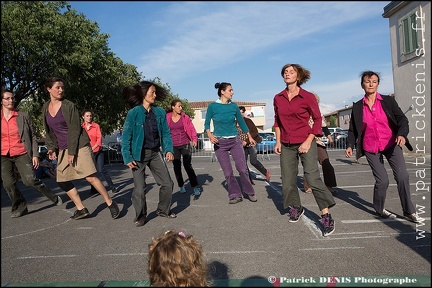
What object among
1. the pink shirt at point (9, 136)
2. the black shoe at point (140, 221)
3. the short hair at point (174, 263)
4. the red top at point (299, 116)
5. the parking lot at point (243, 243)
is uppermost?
the red top at point (299, 116)

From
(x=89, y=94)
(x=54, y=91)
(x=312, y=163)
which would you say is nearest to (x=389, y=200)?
(x=312, y=163)

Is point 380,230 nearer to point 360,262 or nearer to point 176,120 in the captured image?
point 360,262

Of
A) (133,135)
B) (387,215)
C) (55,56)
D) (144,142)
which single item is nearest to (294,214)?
(387,215)

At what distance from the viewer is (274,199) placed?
20.9 feet

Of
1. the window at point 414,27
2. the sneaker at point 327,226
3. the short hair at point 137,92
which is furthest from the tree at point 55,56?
the window at point 414,27

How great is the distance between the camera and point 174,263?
5.66 ft

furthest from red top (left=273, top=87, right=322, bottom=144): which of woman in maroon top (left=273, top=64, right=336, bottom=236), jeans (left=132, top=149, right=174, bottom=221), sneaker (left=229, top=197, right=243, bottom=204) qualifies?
sneaker (left=229, top=197, right=243, bottom=204)

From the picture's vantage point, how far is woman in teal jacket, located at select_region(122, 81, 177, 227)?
484 centimetres

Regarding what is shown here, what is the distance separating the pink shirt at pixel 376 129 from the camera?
14.0 ft

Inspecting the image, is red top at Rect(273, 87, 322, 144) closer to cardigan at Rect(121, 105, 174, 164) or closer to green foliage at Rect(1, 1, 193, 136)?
cardigan at Rect(121, 105, 174, 164)

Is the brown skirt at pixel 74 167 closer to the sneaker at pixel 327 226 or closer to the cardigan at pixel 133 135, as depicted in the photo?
the cardigan at pixel 133 135

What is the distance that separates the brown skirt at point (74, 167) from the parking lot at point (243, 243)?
683 millimetres

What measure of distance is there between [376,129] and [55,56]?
14871mm

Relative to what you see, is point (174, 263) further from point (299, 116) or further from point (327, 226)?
point (299, 116)
